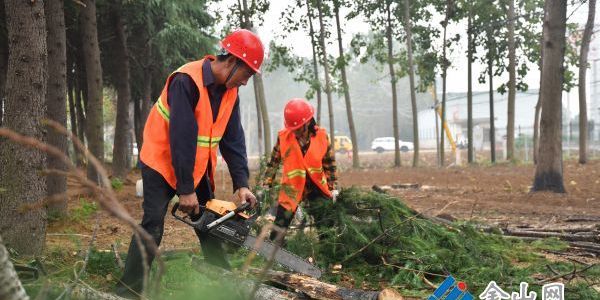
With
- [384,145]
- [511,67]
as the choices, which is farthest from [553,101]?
[384,145]

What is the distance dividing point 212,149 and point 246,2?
16.7 meters

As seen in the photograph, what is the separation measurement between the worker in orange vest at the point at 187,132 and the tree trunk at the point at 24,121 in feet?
5.47

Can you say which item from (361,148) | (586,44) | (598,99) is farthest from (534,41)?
(361,148)

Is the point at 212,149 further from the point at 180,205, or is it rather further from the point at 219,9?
the point at 219,9

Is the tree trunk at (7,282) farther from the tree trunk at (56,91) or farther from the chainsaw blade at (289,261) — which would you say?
the tree trunk at (56,91)

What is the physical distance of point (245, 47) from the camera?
3.91m

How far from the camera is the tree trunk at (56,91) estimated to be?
790 centimetres

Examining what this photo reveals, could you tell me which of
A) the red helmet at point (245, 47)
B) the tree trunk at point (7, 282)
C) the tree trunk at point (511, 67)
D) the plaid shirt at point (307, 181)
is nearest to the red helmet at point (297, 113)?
the plaid shirt at point (307, 181)

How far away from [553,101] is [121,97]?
1125 cm

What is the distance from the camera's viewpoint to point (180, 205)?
3.75 metres

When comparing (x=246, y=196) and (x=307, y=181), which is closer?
(x=246, y=196)

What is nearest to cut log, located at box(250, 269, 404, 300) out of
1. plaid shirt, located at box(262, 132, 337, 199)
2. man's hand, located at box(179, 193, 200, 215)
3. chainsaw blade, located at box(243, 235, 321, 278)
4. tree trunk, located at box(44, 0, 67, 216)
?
chainsaw blade, located at box(243, 235, 321, 278)

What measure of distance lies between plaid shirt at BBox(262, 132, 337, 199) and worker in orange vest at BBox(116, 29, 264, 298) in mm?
2146

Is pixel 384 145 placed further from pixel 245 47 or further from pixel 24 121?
pixel 245 47
